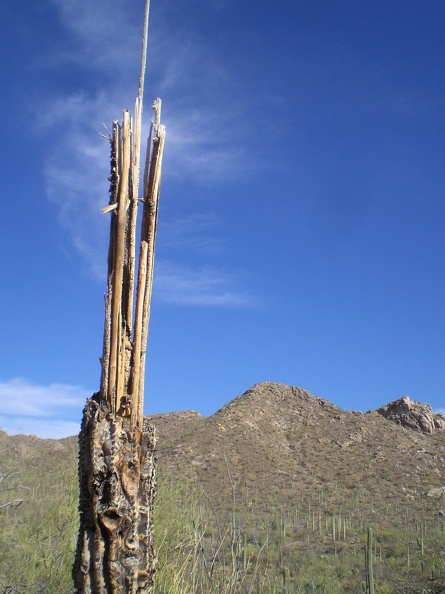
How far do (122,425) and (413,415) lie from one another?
1919 inches

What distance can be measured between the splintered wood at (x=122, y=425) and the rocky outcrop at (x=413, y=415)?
47.1 metres

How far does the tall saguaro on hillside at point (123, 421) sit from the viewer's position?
4.25 meters

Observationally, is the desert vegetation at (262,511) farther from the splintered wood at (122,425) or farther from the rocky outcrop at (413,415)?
the rocky outcrop at (413,415)

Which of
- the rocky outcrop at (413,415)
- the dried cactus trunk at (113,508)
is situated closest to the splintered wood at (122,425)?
the dried cactus trunk at (113,508)

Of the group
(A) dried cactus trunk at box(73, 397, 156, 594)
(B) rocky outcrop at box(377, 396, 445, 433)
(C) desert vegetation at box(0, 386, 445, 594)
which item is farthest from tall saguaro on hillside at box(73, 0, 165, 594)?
(B) rocky outcrop at box(377, 396, 445, 433)

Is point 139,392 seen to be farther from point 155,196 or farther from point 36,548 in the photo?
point 36,548

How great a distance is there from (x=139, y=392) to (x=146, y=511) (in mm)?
862

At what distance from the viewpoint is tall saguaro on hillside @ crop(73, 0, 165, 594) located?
4246 mm

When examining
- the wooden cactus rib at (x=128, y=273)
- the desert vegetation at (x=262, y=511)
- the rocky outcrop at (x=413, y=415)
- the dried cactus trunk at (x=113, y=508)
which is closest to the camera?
the dried cactus trunk at (x=113, y=508)

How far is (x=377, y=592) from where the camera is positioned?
16141 mm

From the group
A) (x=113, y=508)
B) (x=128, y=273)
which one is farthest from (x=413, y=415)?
(x=113, y=508)

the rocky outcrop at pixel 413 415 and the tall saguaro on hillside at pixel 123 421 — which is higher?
the rocky outcrop at pixel 413 415

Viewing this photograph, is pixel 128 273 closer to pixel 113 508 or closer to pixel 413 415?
pixel 113 508

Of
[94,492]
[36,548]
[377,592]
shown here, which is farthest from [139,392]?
[377,592]
